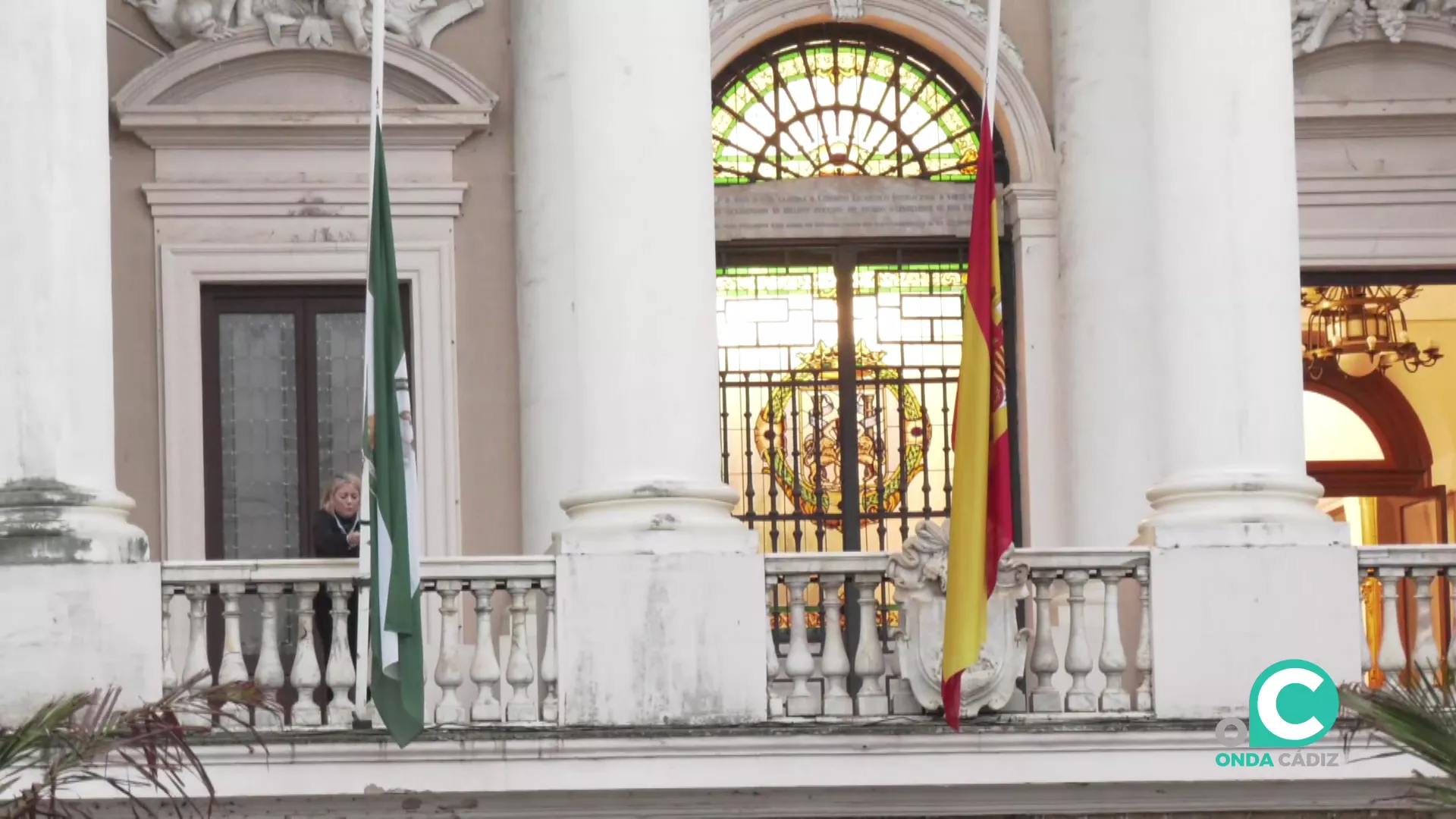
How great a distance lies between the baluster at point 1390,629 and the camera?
14.5 meters

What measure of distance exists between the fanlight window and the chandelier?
2.92m

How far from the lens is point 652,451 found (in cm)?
1438

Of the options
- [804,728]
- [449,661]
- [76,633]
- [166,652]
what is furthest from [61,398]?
[804,728]

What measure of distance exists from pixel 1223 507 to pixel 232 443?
6595 millimetres

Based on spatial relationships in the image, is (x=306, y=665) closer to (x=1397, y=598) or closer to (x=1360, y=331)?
(x=1397, y=598)

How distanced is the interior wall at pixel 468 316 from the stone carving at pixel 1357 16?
16.8ft

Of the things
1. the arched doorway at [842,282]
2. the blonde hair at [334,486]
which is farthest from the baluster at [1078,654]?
the arched doorway at [842,282]

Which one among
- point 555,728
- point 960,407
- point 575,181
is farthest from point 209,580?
point 960,407

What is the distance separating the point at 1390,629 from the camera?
1459 centimetres

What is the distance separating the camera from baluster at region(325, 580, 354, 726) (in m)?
14.1

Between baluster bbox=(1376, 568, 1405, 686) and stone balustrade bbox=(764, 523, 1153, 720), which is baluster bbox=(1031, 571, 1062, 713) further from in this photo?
baluster bbox=(1376, 568, 1405, 686)

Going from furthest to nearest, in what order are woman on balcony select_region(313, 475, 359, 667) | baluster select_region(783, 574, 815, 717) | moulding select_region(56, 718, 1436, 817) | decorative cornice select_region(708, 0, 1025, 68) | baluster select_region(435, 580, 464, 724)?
1. decorative cornice select_region(708, 0, 1025, 68)
2. woman on balcony select_region(313, 475, 359, 667)
3. baluster select_region(783, 574, 815, 717)
4. baluster select_region(435, 580, 464, 724)
5. moulding select_region(56, 718, 1436, 817)

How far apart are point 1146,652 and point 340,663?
4.06m

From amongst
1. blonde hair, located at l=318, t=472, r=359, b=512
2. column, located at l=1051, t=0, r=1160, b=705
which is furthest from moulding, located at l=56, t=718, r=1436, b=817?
column, located at l=1051, t=0, r=1160, b=705
